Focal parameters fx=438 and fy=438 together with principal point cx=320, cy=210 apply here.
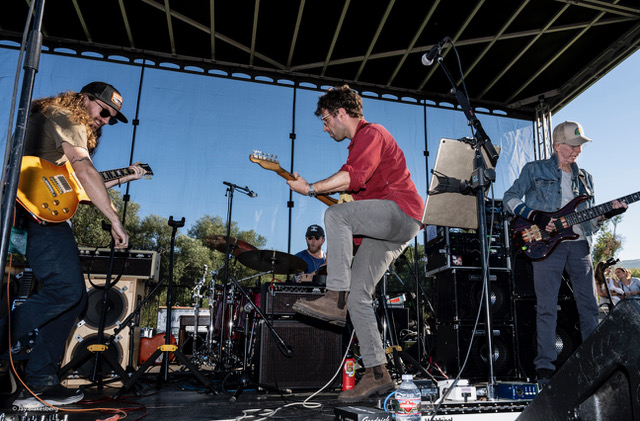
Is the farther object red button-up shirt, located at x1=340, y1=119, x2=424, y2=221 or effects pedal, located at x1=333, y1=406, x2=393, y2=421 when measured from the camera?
red button-up shirt, located at x1=340, y1=119, x2=424, y2=221

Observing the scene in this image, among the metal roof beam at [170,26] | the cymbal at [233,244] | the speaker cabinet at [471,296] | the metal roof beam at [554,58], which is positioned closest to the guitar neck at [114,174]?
the cymbal at [233,244]

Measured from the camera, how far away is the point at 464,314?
14.1ft

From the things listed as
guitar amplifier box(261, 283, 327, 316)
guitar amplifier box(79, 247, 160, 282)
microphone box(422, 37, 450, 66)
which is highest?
microphone box(422, 37, 450, 66)

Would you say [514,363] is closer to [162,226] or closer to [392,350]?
[392,350]

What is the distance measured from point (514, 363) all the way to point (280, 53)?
6.03m

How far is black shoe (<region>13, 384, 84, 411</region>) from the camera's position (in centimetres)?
237

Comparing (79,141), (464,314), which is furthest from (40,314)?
(464,314)

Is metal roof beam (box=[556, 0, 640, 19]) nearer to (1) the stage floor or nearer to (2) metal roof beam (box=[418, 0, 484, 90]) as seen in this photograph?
(2) metal roof beam (box=[418, 0, 484, 90])

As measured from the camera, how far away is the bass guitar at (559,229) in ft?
11.4

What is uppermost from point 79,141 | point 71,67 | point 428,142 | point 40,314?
point 71,67

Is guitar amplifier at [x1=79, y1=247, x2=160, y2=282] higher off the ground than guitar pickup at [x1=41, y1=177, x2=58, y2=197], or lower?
lower

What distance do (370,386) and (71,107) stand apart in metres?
2.66

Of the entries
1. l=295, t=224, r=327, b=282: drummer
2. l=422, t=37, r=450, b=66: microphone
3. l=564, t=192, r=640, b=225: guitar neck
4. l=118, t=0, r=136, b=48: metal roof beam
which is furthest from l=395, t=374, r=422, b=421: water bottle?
l=118, t=0, r=136, b=48: metal roof beam

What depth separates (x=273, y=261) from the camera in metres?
4.34
